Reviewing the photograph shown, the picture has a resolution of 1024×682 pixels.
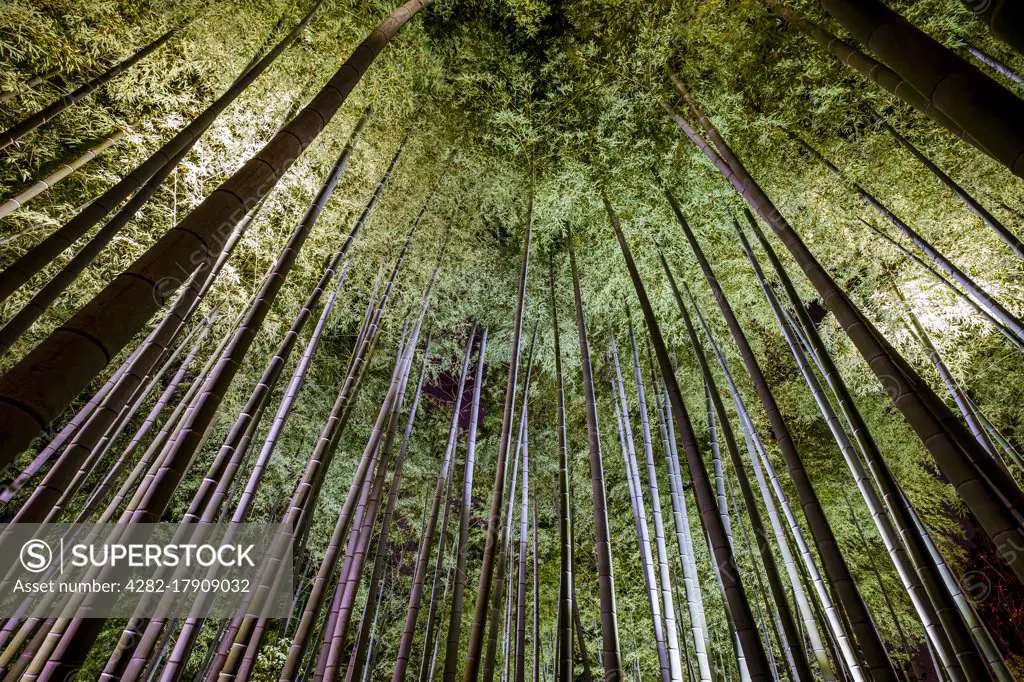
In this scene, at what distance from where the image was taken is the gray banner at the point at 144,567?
2312 mm

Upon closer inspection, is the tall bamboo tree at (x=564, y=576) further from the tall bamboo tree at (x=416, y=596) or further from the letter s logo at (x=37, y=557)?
the letter s logo at (x=37, y=557)

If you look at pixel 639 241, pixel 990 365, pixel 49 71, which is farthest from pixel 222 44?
pixel 990 365

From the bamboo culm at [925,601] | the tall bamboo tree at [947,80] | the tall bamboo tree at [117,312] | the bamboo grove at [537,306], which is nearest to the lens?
the tall bamboo tree at [117,312]

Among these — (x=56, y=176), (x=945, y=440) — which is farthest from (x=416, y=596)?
(x=56, y=176)

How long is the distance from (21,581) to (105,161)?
3204 millimetres

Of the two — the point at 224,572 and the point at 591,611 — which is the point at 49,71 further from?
the point at 591,611

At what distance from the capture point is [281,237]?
4645mm

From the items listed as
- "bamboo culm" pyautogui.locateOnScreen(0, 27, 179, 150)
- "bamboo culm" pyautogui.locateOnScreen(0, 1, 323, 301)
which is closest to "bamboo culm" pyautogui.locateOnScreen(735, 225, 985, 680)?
"bamboo culm" pyautogui.locateOnScreen(0, 1, 323, 301)

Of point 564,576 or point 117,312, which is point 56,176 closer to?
point 117,312

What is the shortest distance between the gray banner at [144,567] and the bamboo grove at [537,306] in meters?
0.09

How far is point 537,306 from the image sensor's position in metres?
5.51

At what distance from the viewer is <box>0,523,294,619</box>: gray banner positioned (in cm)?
231

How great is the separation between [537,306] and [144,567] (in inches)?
158

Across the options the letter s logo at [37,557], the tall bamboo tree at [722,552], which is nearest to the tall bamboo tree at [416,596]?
the tall bamboo tree at [722,552]
